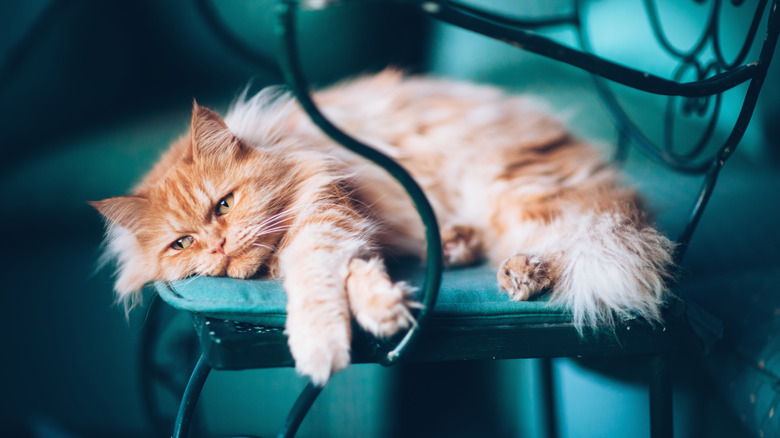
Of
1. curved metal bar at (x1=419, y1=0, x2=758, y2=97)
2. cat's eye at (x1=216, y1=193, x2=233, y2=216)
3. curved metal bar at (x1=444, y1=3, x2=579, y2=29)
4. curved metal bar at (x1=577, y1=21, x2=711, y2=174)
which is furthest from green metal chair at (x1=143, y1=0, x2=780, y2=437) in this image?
curved metal bar at (x1=444, y1=3, x2=579, y2=29)

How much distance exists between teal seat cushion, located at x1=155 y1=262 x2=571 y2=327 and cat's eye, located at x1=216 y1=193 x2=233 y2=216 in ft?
0.43

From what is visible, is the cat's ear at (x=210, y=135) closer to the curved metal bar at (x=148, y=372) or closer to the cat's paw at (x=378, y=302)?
the cat's paw at (x=378, y=302)

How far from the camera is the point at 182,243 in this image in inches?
34.5

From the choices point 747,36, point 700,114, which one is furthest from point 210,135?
point 700,114

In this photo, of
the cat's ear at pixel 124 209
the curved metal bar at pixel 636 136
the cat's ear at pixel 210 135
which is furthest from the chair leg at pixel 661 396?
the cat's ear at pixel 124 209

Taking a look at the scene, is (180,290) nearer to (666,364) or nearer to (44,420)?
(666,364)

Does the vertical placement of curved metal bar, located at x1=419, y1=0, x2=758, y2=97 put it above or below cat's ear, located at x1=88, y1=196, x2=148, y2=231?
above

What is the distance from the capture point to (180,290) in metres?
0.76

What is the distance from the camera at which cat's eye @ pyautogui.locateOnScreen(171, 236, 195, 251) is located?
2.84 ft

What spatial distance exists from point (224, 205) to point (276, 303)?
26cm

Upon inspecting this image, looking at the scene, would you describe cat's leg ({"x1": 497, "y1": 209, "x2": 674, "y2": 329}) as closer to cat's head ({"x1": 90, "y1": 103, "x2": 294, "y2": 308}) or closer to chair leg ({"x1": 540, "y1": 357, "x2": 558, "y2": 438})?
cat's head ({"x1": 90, "y1": 103, "x2": 294, "y2": 308})

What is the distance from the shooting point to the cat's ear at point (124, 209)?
87cm

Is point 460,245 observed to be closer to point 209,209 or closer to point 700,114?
point 209,209

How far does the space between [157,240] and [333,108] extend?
19.8 inches
